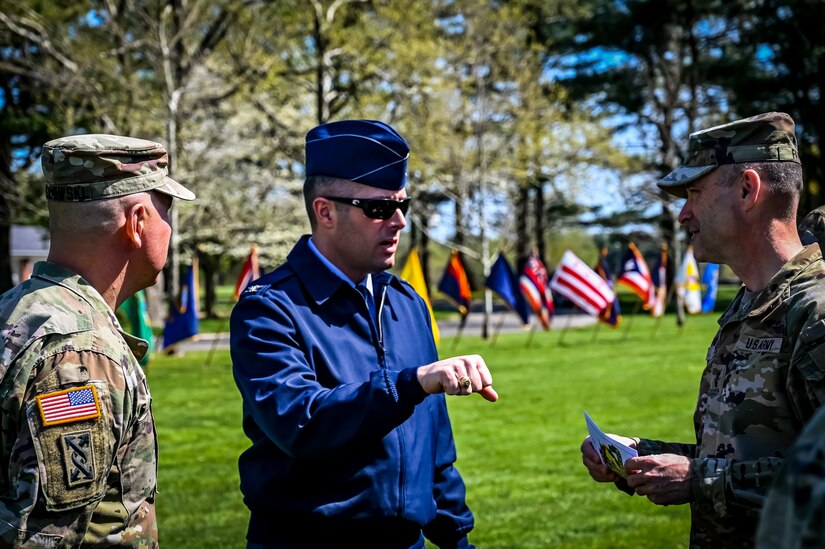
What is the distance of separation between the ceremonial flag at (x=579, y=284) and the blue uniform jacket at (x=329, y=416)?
1826 centimetres

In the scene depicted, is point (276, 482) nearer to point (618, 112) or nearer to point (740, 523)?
point (740, 523)

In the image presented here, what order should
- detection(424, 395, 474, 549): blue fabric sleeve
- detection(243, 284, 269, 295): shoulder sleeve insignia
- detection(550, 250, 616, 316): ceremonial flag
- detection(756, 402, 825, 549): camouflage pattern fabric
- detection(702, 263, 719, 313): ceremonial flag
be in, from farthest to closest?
detection(702, 263, 719, 313): ceremonial flag, detection(550, 250, 616, 316): ceremonial flag, detection(424, 395, 474, 549): blue fabric sleeve, detection(243, 284, 269, 295): shoulder sleeve insignia, detection(756, 402, 825, 549): camouflage pattern fabric

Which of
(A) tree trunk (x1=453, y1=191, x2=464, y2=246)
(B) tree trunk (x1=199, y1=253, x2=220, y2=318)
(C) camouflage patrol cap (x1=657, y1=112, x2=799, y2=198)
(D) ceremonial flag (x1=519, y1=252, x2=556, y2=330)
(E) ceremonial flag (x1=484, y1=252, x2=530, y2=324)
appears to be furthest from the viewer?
(B) tree trunk (x1=199, y1=253, x2=220, y2=318)

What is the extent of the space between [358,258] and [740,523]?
157cm

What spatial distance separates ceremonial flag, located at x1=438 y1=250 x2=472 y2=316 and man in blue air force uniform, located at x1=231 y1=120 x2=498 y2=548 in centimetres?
1807

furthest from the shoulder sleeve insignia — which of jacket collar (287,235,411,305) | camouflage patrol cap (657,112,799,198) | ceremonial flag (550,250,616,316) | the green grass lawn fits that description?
Result: ceremonial flag (550,250,616,316)

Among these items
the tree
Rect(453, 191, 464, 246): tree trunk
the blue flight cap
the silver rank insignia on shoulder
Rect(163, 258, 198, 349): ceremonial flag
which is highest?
the tree

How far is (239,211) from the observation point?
32312mm

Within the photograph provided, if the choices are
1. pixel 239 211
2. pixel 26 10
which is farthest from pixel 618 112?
pixel 26 10

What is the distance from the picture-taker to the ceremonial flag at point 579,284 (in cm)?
2123

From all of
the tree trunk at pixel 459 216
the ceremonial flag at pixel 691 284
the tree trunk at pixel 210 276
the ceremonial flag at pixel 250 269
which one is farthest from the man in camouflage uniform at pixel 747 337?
the tree trunk at pixel 210 276

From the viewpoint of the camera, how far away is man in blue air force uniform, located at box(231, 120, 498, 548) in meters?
2.69

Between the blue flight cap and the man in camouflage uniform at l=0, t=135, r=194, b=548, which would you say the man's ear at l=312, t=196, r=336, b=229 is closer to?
the blue flight cap

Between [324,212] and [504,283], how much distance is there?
1911cm
